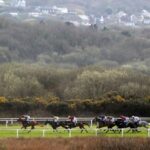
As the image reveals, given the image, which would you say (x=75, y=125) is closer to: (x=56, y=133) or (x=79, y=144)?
(x=56, y=133)

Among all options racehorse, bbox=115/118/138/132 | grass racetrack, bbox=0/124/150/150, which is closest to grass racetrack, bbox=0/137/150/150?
grass racetrack, bbox=0/124/150/150

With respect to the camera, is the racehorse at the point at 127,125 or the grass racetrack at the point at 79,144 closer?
the grass racetrack at the point at 79,144

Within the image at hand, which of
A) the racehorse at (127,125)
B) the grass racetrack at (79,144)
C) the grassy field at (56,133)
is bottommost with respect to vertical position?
the grass racetrack at (79,144)

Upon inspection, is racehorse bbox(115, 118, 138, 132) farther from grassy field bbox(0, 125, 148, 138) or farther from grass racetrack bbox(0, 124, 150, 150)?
grass racetrack bbox(0, 124, 150, 150)

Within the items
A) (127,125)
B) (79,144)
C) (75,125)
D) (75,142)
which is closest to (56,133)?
(75,125)

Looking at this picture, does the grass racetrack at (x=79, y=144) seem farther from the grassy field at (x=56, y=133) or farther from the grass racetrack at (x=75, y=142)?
the grassy field at (x=56, y=133)

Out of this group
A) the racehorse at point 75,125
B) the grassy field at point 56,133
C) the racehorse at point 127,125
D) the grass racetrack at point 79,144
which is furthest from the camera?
the racehorse at point 75,125

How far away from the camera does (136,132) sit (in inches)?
1367

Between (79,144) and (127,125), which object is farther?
(127,125)

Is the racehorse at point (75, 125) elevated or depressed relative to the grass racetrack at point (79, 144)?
elevated

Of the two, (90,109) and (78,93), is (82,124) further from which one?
(78,93)

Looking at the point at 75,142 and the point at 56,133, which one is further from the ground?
the point at 56,133

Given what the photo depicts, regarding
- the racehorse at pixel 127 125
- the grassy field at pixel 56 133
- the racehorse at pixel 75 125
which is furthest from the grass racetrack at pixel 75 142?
the racehorse at pixel 75 125

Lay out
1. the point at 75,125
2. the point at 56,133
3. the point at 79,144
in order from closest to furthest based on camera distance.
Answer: the point at 79,144
the point at 56,133
the point at 75,125
